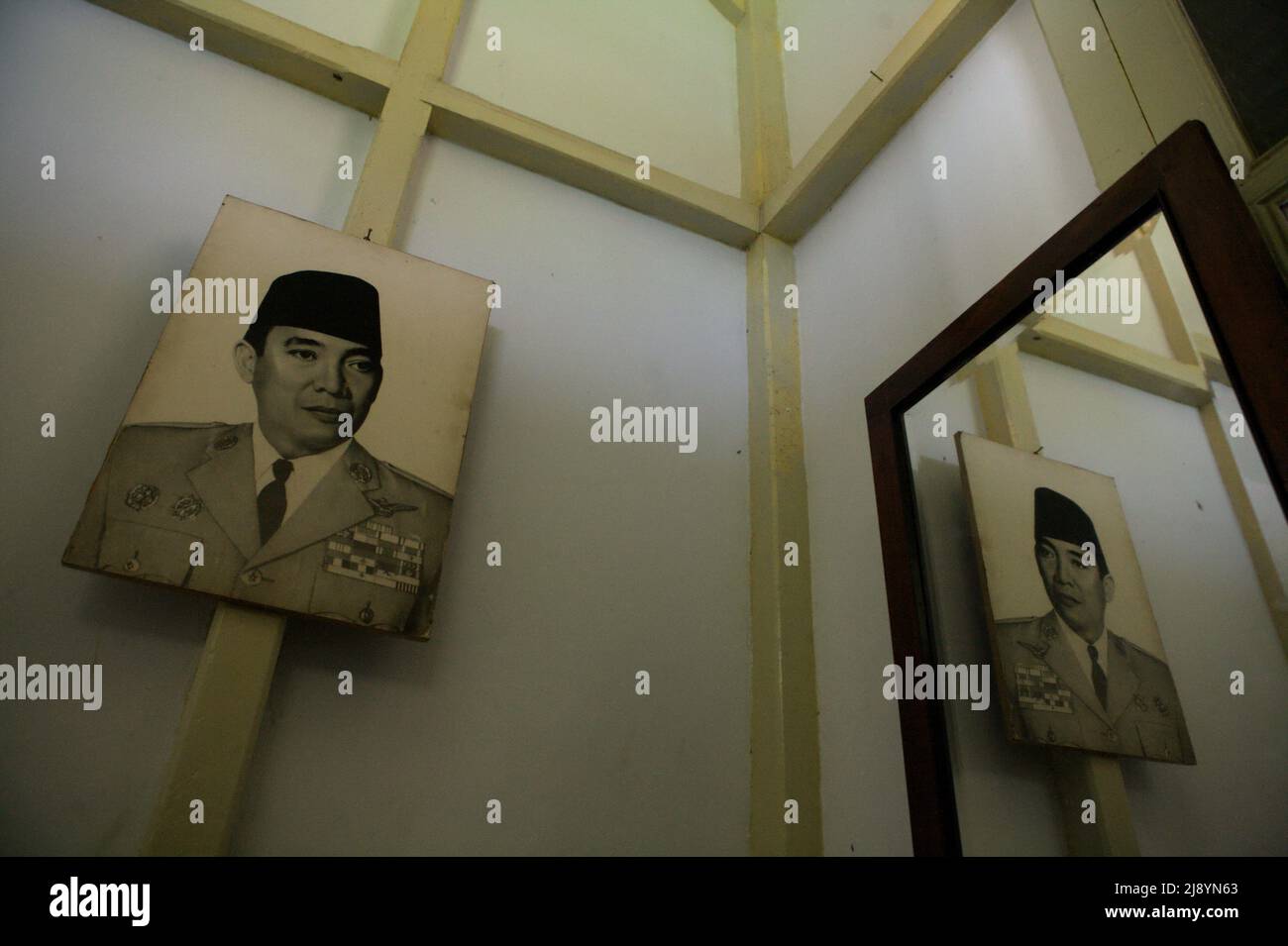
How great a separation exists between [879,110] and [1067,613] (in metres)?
1.47

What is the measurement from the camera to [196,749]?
50.6 inches

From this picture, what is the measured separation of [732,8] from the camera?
3.00 meters

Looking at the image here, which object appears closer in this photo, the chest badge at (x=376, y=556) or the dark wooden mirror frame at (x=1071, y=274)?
the dark wooden mirror frame at (x=1071, y=274)

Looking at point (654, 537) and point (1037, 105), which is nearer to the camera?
point (1037, 105)

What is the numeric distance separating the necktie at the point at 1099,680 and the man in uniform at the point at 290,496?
1.18 meters

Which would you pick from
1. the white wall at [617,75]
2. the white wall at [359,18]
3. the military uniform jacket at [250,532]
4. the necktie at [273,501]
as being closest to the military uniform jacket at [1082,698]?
the military uniform jacket at [250,532]

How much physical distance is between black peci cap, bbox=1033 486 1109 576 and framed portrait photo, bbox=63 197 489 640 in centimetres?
114

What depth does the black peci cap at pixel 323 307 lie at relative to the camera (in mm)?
1649

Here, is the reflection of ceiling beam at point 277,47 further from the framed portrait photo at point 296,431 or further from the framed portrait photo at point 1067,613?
the framed portrait photo at point 1067,613

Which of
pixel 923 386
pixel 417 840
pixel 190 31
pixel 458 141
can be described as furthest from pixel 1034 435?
pixel 190 31

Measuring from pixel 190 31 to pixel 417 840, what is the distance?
2100mm

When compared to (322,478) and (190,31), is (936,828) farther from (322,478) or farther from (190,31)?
(190,31)

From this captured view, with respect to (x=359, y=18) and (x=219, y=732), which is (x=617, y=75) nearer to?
(x=359, y=18)
